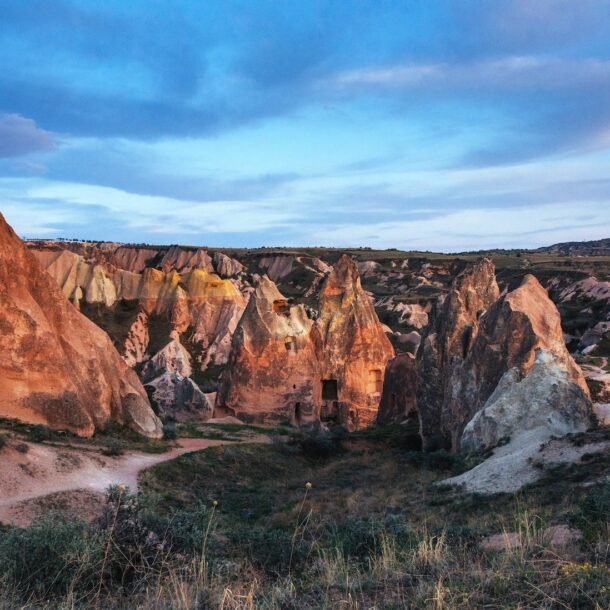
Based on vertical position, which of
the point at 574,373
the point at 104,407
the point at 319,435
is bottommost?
the point at 319,435

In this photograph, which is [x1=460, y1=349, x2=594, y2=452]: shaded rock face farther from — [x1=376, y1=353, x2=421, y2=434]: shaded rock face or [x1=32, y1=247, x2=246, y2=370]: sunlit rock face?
[x1=32, y1=247, x2=246, y2=370]: sunlit rock face

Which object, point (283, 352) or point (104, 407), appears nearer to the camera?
point (104, 407)

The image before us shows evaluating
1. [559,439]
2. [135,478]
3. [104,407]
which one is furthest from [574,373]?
[104,407]

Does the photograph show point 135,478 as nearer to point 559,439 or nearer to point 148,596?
point 559,439

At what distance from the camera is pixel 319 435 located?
24688mm

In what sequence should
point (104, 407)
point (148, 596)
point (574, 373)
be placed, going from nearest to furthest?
point (148, 596) < point (574, 373) < point (104, 407)

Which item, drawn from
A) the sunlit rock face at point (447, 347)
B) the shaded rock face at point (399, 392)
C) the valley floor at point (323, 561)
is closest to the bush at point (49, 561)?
the valley floor at point (323, 561)

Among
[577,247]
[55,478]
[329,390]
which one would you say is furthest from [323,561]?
[577,247]

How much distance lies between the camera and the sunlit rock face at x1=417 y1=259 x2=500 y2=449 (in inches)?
851

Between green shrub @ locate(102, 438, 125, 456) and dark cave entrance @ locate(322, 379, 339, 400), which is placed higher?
green shrub @ locate(102, 438, 125, 456)

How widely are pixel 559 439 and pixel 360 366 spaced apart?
18675 mm

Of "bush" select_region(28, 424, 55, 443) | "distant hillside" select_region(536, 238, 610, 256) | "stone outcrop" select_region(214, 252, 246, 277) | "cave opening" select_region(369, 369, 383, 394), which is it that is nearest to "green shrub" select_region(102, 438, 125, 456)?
"bush" select_region(28, 424, 55, 443)

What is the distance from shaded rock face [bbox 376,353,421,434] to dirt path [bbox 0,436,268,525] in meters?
14.9

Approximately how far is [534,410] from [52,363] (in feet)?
46.3
